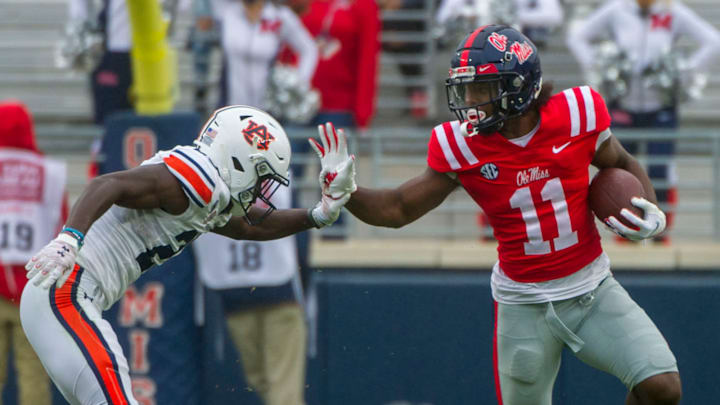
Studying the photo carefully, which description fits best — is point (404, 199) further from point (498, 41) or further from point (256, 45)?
point (256, 45)

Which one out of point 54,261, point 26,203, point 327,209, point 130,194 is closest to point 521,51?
point 327,209

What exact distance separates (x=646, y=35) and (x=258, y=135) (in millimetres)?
3474

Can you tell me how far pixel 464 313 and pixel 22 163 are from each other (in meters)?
2.68

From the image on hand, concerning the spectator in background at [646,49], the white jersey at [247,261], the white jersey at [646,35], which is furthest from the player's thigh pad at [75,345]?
the white jersey at [646,35]

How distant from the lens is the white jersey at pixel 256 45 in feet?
23.2

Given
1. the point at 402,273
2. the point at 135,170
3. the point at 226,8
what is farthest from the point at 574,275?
the point at 226,8

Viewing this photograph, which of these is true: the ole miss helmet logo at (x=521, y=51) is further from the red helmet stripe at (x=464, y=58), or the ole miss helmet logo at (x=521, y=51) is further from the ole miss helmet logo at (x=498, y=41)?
the red helmet stripe at (x=464, y=58)

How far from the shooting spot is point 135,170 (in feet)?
12.7

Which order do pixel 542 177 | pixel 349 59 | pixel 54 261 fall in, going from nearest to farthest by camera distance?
pixel 54 261
pixel 542 177
pixel 349 59

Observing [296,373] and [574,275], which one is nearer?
[574,275]

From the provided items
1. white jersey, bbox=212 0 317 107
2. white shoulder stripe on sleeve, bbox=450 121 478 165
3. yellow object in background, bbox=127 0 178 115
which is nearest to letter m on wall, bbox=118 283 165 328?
yellow object in background, bbox=127 0 178 115

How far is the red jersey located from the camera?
161 inches

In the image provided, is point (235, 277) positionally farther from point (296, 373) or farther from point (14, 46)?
point (14, 46)

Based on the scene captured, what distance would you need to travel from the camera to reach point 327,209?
14.0 ft
